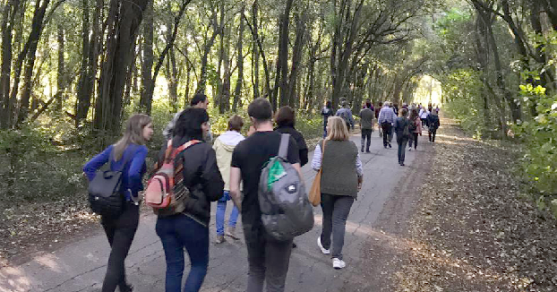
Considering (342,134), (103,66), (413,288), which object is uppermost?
(103,66)

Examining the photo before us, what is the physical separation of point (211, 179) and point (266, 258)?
765 mm

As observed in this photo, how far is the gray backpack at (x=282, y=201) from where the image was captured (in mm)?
3463

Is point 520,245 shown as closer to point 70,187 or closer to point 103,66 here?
point 70,187

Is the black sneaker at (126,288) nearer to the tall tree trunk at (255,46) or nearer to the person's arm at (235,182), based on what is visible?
the person's arm at (235,182)

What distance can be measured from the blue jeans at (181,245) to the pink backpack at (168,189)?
11cm

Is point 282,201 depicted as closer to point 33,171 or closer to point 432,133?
point 33,171

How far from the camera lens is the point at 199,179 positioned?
372 cm

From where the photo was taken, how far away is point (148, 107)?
17.5m

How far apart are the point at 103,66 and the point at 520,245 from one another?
1003 cm

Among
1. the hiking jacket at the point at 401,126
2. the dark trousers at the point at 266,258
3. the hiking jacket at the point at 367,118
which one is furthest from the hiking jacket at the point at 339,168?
the hiking jacket at the point at 367,118

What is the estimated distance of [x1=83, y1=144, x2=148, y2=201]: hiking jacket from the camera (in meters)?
3.96

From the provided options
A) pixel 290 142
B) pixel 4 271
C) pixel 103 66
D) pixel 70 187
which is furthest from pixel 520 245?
pixel 103 66

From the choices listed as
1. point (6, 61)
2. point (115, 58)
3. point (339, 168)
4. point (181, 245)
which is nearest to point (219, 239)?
point (339, 168)

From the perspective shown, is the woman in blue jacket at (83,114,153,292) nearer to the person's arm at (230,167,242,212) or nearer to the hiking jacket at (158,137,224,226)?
the hiking jacket at (158,137,224,226)
